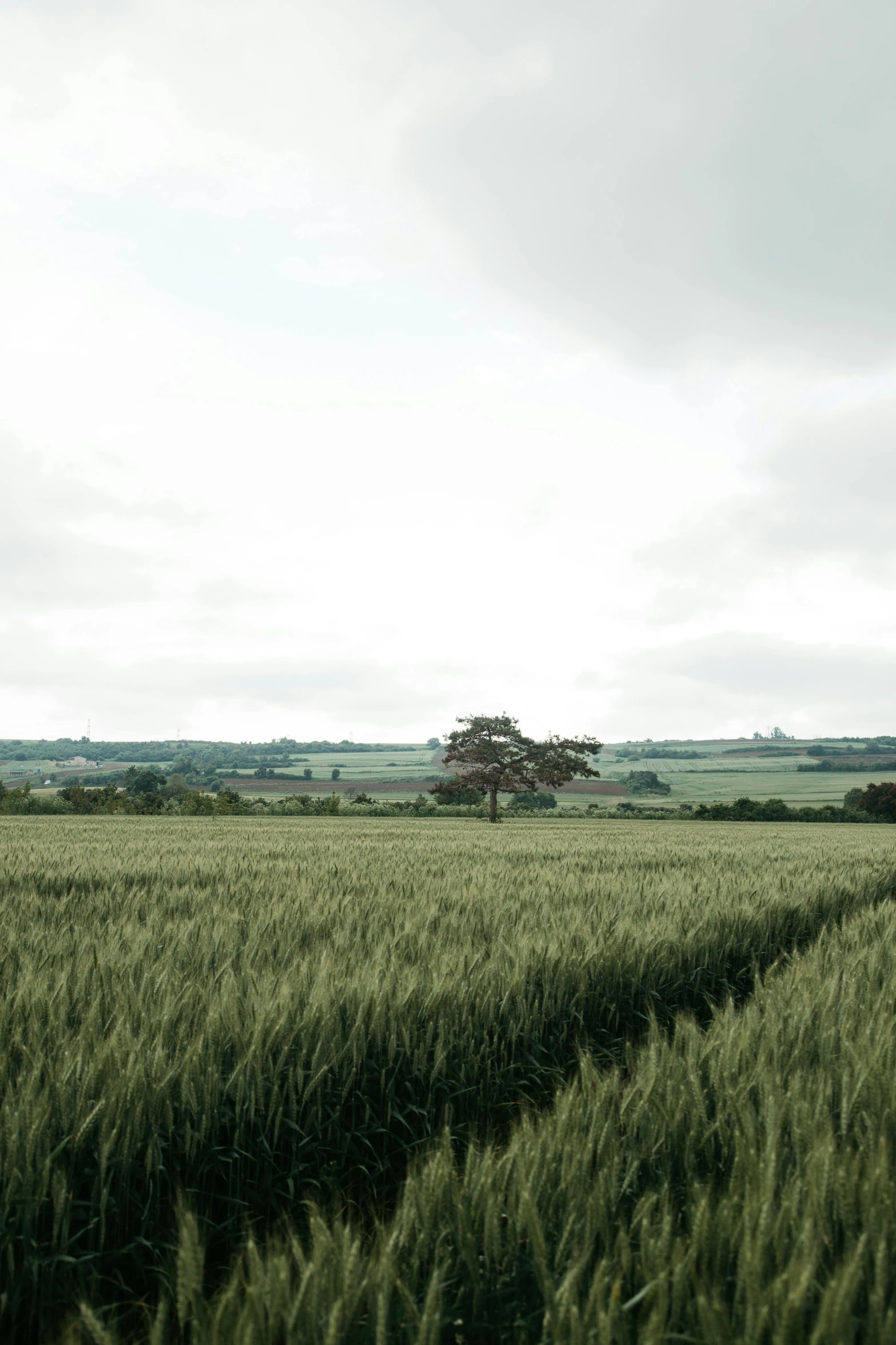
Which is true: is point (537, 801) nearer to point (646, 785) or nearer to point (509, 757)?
point (646, 785)

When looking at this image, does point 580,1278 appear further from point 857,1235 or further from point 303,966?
point 303,966

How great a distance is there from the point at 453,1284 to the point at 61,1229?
936 millimetres

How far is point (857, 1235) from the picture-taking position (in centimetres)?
147

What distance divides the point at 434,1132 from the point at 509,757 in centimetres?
3327

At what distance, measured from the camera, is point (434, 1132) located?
2729mm

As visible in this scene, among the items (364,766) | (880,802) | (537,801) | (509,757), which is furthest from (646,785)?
(509,757)

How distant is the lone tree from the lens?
113ft

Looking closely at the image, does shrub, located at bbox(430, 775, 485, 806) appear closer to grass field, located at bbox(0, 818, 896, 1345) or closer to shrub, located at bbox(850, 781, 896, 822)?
grass field, located at bbox(0, 818, 896, 1345)

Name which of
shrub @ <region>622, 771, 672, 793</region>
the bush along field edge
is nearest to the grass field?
the bush along field edge

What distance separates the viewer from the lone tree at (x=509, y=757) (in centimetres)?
3456

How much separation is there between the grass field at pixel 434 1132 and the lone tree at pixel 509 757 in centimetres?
2961

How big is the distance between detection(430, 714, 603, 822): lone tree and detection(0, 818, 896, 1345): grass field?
97.2 feet

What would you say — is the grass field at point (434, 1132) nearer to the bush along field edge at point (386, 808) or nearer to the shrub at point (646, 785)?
the bush along field edge at point (386, 808)

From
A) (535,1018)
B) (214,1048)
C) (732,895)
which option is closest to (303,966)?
(214,1048)
